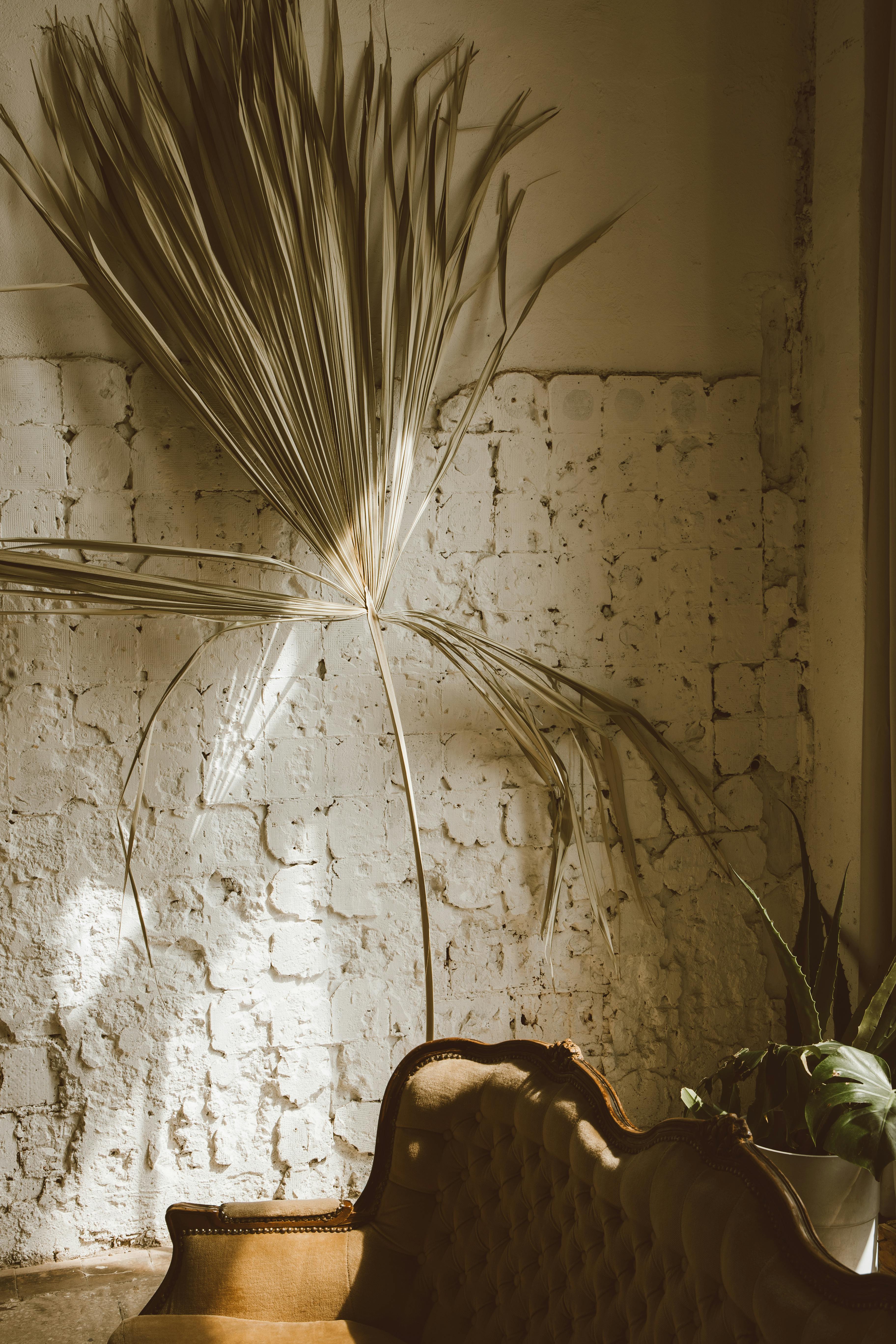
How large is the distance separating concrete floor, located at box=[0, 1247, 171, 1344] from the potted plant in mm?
1190

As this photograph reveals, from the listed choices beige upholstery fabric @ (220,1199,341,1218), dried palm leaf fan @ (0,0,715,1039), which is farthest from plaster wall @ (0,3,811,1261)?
beige upholstery fabric @ (220,1199,341,1218)

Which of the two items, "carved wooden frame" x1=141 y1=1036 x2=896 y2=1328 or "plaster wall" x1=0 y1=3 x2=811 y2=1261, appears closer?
"carved wooden frame" x1=141 y1=1036 x2=896 y2=1328

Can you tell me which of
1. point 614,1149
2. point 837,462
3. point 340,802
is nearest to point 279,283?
point 340,802

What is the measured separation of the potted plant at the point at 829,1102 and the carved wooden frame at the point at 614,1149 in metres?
0.20

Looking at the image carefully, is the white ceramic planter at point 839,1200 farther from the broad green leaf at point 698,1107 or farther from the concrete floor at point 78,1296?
the concrete floor at point 78,1296

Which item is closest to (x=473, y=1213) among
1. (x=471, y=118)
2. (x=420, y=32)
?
(x=471, y=118)

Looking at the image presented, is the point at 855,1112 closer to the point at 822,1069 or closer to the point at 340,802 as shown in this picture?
the point at 822,1069

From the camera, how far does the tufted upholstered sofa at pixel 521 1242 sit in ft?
3.07

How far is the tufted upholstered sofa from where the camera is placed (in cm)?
94

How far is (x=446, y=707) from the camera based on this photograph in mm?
2031

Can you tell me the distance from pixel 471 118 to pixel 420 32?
21 centimetres

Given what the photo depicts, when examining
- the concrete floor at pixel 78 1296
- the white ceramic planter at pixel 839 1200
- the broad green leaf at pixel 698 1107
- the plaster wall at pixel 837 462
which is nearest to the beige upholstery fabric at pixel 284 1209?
the concrete floor at pixel 78 1296

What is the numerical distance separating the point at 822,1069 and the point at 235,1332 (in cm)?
99

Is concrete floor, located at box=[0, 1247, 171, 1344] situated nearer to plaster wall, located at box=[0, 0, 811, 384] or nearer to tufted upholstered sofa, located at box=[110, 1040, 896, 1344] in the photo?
tufted upholstered sofa, located at box=[110, 1040, 896, 1344]
